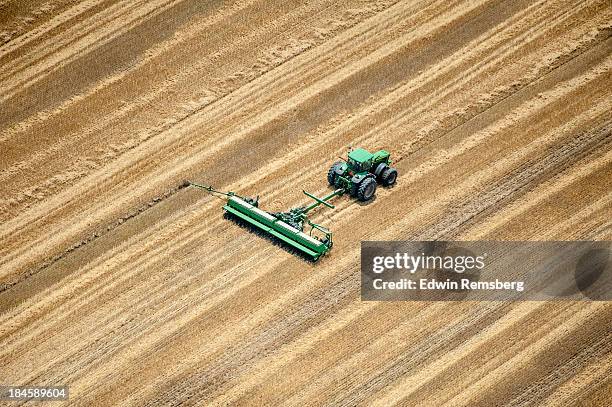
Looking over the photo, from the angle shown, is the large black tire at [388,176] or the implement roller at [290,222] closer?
the implement roller at [290,222]

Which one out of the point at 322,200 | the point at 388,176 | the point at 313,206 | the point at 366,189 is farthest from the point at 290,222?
the point at 388,176

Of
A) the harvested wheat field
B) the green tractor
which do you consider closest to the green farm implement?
the green tractor

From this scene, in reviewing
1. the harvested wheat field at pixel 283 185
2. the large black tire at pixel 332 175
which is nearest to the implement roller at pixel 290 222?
the harvested wheat field at pixel 283 185

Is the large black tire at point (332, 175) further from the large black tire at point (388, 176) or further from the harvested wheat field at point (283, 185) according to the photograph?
the large black tire at point (388, 176)

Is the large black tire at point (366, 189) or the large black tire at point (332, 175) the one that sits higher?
the large black tire at point (332, 175)

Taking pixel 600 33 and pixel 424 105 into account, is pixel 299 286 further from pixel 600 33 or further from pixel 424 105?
pixel 600 33

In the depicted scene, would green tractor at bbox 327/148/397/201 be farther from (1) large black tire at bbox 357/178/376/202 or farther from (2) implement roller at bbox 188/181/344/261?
(2) implement roller at bbox 188/181/344/261

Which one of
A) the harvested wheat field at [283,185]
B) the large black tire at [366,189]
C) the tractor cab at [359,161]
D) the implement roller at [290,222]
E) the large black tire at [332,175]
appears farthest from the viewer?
the large black tire at [332,175]

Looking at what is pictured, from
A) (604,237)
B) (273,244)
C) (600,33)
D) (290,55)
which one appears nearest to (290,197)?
(273,244)
